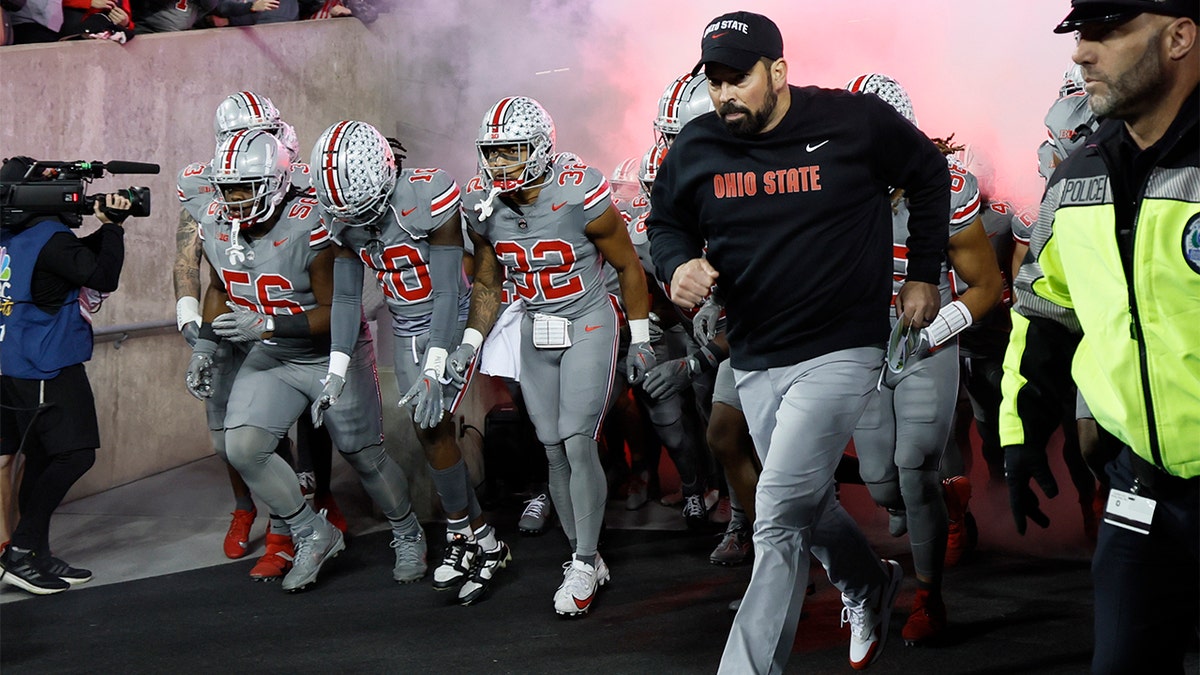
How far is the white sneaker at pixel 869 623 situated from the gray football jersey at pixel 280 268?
105 inches

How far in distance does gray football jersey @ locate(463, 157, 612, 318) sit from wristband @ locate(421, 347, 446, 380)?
438 mm

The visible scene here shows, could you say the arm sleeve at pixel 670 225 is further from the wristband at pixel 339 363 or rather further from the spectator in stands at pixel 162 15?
the spectator in stands at pixel 162 15

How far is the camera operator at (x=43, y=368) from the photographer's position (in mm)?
5352

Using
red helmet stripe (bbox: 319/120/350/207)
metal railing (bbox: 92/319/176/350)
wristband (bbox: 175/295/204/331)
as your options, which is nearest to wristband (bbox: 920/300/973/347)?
red helmet stripe (bbox: 319/120/350/207)

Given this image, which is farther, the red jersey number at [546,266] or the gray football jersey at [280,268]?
the gray football jersey at [280,268]

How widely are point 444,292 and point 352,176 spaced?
0.58 m

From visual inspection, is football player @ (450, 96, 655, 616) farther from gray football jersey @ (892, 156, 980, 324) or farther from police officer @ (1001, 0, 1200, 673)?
police officer @ (1001, 0, 1200, 673)

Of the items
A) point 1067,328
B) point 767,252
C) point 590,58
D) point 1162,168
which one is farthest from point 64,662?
point 590,58

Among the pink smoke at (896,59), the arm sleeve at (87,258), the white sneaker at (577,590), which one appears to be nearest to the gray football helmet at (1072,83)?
the pink smoke at (896,59)

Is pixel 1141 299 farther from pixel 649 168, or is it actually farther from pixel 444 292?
pixel 649 168

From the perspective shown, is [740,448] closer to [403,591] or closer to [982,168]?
[403,591]

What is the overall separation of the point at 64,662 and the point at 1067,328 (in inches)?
142

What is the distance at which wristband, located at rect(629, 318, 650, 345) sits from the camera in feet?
15.9

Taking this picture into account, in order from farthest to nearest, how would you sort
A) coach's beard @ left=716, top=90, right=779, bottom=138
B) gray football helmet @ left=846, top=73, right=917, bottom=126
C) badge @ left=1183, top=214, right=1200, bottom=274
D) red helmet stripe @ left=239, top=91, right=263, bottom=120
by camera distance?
red helmet stripe @ left=239, top=91, right=263, bottom=120, gray football helmet @ left=846, top=73, right=917, bottom=126, coach's beard @ left=716, top=90, right=779, bottom=138, badge @ left=1183, top=214, right=1200, bottom=274
